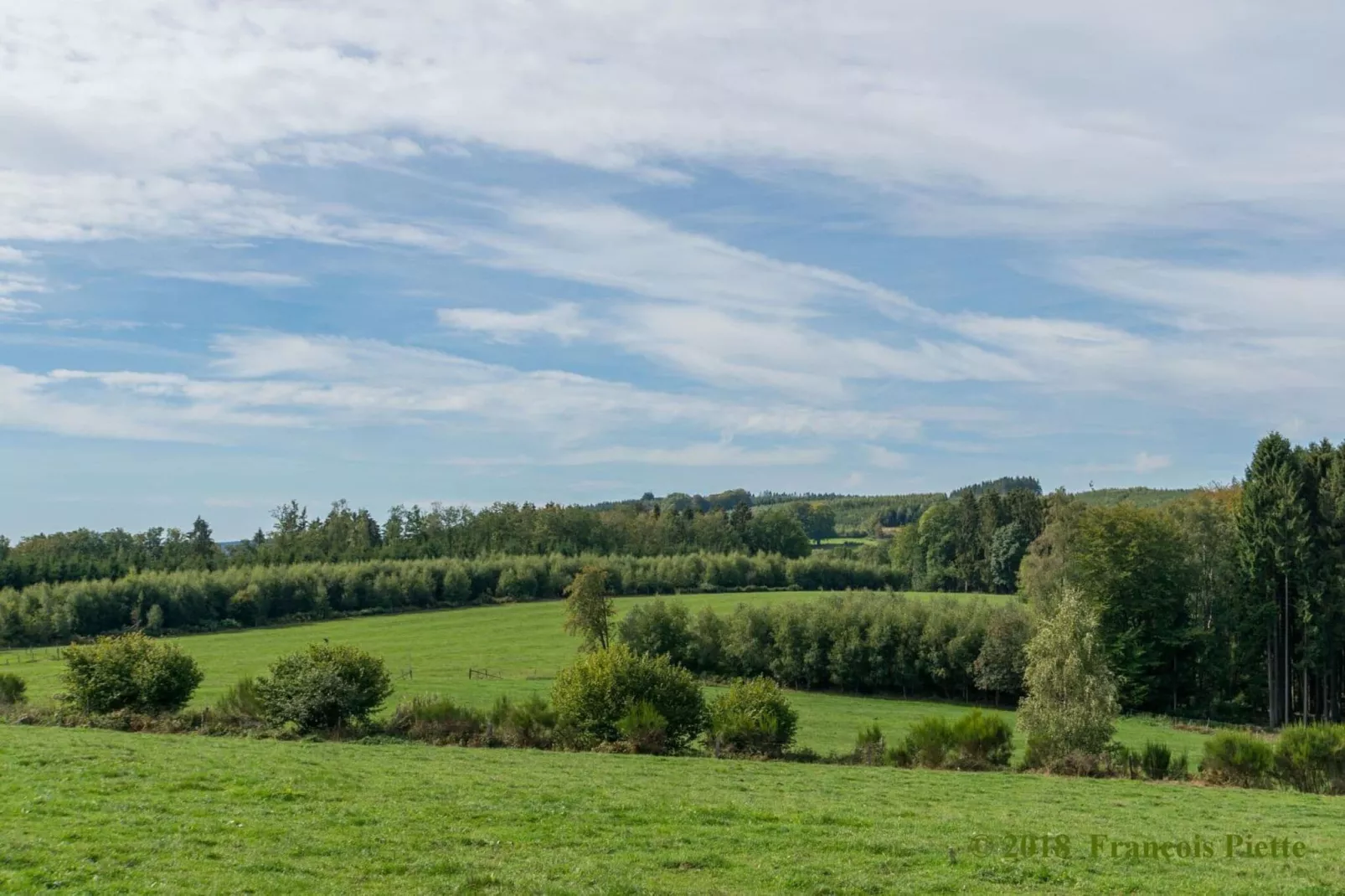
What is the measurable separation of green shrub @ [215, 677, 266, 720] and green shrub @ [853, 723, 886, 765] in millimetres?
22569

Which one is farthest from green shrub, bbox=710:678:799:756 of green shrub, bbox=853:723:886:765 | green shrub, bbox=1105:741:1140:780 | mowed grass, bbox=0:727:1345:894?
green shrub, bbox=1105:741:1140:780

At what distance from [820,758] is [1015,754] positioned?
356 inches

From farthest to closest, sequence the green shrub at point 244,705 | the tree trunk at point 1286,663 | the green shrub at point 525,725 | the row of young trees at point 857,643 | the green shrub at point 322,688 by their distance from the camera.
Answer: the row of young trees at point 857,643 < the tree trunk at point 1286,663 < the green shrub at point 244,705 < the green shrub at point 322,688 < the green shrub at point 525,725

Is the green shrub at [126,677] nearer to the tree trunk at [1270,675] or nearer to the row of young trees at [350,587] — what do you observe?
the tree trunk at [1270,675]

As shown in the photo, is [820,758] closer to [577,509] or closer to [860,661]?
[860,661]

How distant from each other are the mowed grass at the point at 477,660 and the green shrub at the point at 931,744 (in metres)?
6.17

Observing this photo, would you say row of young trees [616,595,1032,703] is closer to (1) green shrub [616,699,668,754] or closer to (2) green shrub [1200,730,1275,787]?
(1) green shrub [616,699,668,754]

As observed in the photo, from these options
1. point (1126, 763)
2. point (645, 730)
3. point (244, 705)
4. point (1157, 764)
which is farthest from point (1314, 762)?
point (244, 705)

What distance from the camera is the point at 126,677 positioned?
38.4 metres

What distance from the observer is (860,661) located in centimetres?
7500

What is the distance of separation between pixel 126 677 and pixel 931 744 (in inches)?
1249

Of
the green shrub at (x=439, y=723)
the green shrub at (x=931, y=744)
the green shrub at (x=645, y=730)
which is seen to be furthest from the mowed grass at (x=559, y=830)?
the green shrub at (x=439, y=723)

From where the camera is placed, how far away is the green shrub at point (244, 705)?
119 feet


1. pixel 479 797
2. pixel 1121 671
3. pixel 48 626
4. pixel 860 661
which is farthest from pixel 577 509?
pixel 479 797
